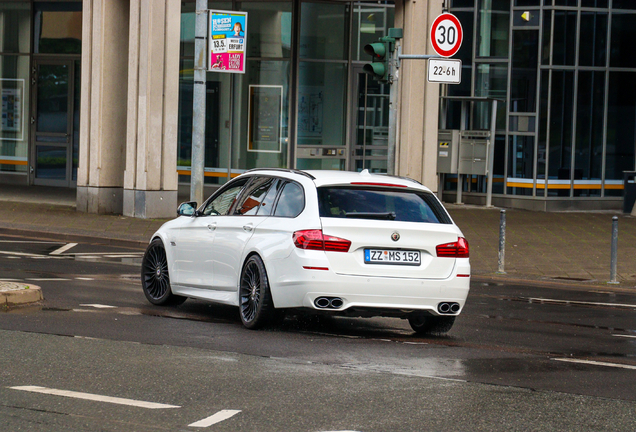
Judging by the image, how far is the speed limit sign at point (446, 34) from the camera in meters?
16.8

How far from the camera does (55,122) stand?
93.8ft

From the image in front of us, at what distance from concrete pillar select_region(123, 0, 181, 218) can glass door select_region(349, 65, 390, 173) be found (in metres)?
6.73

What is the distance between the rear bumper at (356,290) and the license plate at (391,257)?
0.15m

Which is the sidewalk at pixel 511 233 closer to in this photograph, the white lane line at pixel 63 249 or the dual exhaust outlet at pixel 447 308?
the white lane line at pixel 63 249

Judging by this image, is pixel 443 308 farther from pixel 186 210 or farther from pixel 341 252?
pixel 186 210

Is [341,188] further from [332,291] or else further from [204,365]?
[204,365]

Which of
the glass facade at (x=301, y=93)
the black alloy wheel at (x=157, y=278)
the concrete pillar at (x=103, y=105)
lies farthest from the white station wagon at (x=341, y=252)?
the glass facade at (x=301, y=93)

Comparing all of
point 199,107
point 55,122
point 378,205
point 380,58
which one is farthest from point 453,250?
point 55,122

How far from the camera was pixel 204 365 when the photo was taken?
745 cm

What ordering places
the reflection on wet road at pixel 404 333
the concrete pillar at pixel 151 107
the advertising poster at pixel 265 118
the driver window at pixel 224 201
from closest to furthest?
the reflection on wet road at pixel 404 333 → the driver window at pixel 224 201 → the concrete pillar at pixel 151 107 → the advertising poster at pixel 265 118

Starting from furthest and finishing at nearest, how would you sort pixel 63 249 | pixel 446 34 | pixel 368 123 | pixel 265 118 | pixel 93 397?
pixel 368 123
pixel 265 118
pixel 446 34
pixel 63 249
pixel 93 397

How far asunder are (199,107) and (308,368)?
10.6 metres

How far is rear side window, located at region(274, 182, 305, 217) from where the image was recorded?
9.24 meters

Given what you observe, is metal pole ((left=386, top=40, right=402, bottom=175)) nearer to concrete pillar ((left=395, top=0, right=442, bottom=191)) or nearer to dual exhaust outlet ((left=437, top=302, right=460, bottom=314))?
concrete pillar ((left=395, top=0, right=442, bottom=191))
